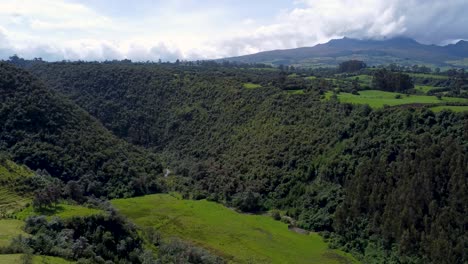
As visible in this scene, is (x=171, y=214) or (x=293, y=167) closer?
(x=171, y=214)

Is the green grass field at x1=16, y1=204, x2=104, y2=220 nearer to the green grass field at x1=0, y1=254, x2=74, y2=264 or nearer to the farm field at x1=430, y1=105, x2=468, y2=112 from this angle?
the green grass field at x1=0, y1=254, x2=74, y2=264

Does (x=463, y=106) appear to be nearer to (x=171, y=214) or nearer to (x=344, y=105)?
(x=344, y=105)

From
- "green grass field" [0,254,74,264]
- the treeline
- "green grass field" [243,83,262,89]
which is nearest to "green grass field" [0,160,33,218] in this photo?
the treeline

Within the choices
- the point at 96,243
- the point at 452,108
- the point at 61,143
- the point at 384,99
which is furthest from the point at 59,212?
the point at 384,99

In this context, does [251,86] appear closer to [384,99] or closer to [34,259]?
[384,99]

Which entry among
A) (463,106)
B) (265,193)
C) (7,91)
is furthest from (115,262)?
(463,106)

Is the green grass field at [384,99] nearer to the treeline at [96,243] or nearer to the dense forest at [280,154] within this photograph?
the dense forest at [280,154]

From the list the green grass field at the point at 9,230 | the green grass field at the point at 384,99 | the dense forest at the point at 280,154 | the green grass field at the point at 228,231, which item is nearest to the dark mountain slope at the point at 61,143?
the dense forest at the point at 280,154
